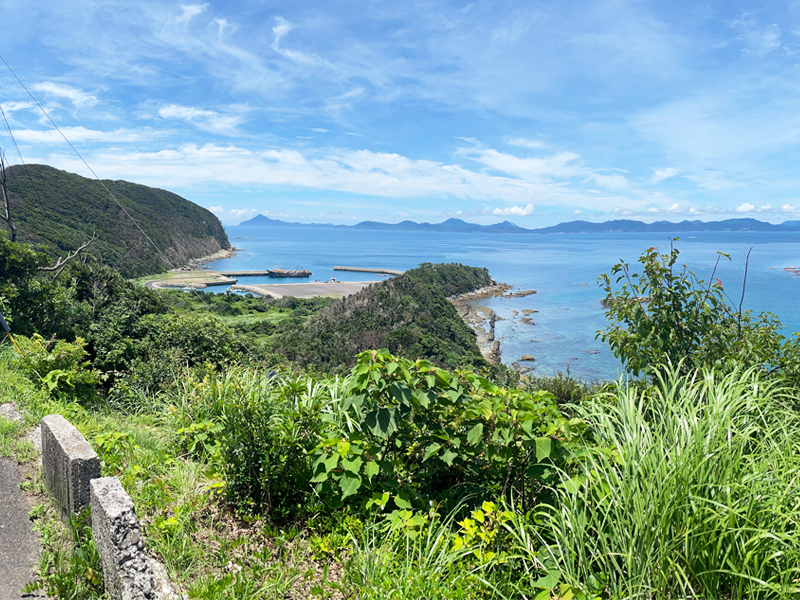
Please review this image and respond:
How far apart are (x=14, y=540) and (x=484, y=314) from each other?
62260 millimetres

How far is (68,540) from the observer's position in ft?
10.1

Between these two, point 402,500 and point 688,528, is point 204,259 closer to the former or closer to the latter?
point 402,500

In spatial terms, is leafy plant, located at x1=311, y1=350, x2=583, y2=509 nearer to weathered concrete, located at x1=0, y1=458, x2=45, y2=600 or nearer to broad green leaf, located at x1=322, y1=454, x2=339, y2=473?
broad green leaf, located at x1=322, y1=454, x2=339, y2=473

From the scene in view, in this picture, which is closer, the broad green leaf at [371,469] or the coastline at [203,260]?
the broad green leaf at [371,469]

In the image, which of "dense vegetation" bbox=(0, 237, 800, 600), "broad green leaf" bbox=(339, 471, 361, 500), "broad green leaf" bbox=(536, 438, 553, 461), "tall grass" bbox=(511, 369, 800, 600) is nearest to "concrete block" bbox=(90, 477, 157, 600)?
"dense vegetation" bbox=(0, 237, 800, 600)

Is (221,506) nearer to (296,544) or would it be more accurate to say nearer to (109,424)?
(296,544)

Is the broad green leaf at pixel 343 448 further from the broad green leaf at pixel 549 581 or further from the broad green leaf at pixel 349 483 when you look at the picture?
the broad green leaf at pixel 549 581

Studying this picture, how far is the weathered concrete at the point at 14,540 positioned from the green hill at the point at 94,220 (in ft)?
147

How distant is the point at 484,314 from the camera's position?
209 ft

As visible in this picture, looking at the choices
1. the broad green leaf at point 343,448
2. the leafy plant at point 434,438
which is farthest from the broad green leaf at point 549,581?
the broad green leaf at point 343,448

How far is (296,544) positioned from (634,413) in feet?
7.52

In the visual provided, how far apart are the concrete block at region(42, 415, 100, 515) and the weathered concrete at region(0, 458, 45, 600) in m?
0.22

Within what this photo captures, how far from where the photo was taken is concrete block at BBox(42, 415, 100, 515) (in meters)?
2.96

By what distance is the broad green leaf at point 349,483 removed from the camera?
2777 millimetres
